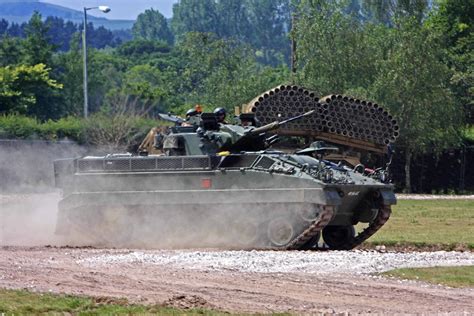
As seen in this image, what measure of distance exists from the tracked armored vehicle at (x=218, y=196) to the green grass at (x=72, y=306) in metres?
9.73

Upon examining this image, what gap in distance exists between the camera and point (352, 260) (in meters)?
20.6

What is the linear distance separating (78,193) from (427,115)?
30.1 meters

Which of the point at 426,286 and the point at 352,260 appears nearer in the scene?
the point at 426,286

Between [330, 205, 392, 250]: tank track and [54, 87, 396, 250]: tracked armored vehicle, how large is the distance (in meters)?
0.03

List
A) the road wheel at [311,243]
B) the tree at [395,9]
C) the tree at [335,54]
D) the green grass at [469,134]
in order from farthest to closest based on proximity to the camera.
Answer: the tree at [395,9], the green grass at [469,134], the tree at [335,54], the road wheel at [311,243]

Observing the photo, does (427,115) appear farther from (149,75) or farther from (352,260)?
(149,75)


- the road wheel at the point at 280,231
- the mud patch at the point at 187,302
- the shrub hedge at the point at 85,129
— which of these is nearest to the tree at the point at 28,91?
the shrub hedge at the point at 85,129

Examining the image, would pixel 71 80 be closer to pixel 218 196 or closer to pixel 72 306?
pixel 218 196

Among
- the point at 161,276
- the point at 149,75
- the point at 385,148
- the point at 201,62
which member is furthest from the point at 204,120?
the point at 149,75

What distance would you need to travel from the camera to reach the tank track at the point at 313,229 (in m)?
24.1

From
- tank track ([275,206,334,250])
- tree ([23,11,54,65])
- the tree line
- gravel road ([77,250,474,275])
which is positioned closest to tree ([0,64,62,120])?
the tree line

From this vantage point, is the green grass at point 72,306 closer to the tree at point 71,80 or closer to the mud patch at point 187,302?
the mud patch at point 187,302

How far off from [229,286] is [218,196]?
8.85m

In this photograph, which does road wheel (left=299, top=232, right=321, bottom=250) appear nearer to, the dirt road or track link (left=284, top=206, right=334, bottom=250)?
track link (left=284, top=206, right=334, bottom=250)
